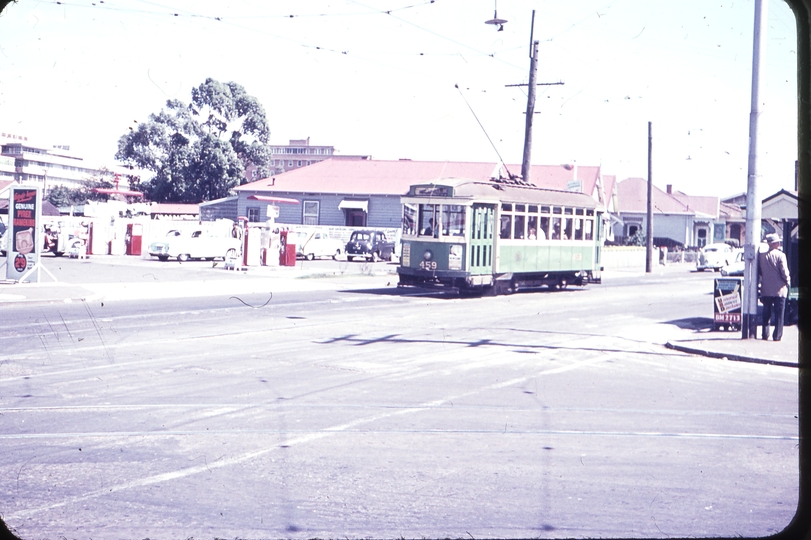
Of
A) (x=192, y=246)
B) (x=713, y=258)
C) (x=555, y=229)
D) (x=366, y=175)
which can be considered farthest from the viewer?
(x=366, y=175)

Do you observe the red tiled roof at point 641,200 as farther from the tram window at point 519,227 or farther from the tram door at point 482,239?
the tram door at point 482,239

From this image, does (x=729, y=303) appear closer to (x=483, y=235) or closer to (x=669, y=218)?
(x=483, y=235)

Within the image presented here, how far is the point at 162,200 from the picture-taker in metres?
70.4

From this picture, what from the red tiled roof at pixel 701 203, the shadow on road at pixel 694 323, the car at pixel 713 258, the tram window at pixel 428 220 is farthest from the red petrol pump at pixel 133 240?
the red tiled roof at pixel 701 203

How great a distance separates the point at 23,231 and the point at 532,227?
1405 centimetres

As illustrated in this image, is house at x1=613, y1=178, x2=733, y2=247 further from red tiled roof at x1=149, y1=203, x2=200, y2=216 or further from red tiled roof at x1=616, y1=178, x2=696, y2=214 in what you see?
red tiled roof at x1=149, y1=203, x2=200, y2=216

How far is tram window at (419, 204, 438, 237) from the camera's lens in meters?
23.0

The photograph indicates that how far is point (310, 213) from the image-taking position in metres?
56.5

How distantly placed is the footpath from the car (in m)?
21.6

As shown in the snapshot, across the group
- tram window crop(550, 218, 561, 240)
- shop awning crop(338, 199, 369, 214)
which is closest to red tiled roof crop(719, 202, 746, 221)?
shop awning crop(338, 199, 369, 214)

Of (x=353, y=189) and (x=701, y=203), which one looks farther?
(x=701, y=203)

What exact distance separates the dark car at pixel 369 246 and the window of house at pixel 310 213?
10.7 meters

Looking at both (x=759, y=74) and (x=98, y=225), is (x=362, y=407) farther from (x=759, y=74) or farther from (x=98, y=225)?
(x=98, y=225)

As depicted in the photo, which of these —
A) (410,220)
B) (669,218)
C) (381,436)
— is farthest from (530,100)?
(669,218)
